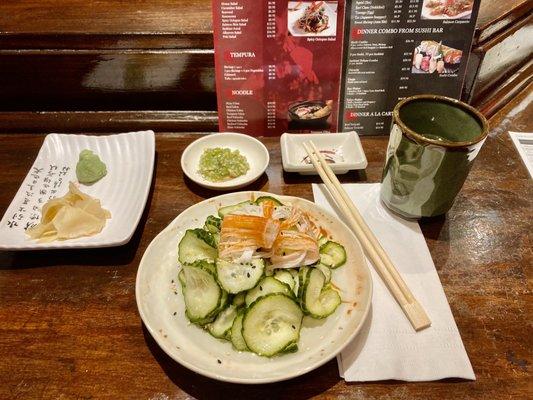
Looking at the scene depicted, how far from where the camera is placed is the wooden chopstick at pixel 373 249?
1393 millimetres

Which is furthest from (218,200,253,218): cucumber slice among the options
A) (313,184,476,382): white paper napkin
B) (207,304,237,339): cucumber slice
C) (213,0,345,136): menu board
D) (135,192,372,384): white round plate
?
(213,0,345,136): menu board

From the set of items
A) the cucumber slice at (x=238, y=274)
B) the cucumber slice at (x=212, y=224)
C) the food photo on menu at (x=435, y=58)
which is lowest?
the cucumber slice at (x=212, y=224)

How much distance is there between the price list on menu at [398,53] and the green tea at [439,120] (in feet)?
1.17

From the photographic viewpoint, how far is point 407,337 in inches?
53.2

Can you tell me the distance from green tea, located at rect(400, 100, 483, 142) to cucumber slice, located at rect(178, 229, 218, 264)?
0.87 metres

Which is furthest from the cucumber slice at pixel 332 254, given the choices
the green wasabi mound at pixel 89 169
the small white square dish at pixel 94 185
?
the green wasabi mound at pixel 89 169

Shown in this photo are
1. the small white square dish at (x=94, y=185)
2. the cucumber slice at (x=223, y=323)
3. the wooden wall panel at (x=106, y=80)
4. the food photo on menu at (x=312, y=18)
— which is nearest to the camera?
the cucumber slice at (x=223, y=323)

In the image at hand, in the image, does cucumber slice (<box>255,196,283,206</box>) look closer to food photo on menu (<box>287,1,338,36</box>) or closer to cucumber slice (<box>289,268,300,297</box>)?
cucumber slice (<box>289,268,300,297</box>)

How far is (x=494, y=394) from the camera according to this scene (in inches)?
48.1

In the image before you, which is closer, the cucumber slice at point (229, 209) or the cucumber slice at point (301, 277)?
the cucumber slice at point (301, 277)

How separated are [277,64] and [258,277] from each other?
40.8 inches

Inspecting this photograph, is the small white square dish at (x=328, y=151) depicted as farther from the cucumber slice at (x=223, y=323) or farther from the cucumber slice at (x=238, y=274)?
the cucumber slice at (x=223, y=323)

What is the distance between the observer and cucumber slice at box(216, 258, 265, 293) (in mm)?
1312

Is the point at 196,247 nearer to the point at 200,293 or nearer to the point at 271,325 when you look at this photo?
the point at 200,293
